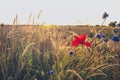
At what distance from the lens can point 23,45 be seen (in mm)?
5488

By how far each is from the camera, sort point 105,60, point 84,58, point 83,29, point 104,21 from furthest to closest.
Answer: point 83,29 → point 104,21 → point 105,60 → point 84,58

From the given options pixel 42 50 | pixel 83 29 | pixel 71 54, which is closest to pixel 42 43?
pixel 42 50

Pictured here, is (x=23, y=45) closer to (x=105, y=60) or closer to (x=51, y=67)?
(x=51, y=67)

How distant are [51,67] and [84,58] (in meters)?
0.50

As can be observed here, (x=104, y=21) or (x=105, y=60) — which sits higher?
(x=104, y=21)

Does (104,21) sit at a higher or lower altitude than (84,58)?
higher

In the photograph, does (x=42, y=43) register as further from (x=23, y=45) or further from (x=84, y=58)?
(x=84, y=58)

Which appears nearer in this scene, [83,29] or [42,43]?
[42,43]

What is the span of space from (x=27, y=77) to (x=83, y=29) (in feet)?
56.7

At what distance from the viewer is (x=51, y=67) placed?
5.30 metres

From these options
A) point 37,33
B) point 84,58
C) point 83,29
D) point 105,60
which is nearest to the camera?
point 84,58

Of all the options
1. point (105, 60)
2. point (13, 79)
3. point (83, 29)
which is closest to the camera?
point (13, 79)

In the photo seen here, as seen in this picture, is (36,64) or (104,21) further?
(104,21)

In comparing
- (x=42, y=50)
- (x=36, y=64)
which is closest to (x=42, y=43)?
(x=42, y=50)
